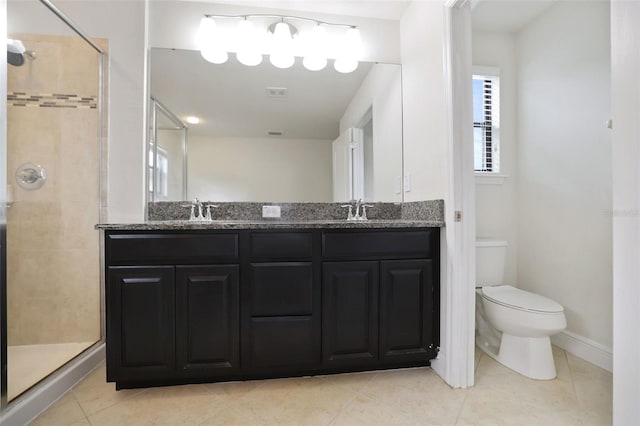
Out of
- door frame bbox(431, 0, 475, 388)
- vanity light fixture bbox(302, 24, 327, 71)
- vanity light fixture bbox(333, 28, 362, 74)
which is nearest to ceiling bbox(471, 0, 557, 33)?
door frame bbox(431, 0, 475, 388)

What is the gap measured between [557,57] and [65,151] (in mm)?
3308

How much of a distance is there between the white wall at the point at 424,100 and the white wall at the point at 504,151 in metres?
0.68

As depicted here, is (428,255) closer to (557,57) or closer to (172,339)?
(172,339)

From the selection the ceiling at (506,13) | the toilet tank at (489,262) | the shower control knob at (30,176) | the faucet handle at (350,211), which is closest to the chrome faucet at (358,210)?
the faucet handle at (350,211)

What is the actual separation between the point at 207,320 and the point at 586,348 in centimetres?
223

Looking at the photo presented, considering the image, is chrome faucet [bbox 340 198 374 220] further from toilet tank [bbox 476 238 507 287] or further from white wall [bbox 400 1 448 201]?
toilet tank [bbox 476 238 507 287]

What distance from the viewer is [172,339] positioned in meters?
1.42

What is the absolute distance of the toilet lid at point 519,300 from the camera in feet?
5.25

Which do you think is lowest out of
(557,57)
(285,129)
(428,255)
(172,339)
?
(172,339)

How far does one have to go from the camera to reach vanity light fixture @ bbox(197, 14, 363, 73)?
1957 millimetres

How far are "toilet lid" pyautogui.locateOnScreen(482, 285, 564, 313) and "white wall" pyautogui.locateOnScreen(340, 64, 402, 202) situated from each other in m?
0.86

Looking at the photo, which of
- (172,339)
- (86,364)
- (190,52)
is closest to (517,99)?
(190,52)

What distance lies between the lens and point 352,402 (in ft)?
4.58

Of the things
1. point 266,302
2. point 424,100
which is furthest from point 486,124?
point 266,302
